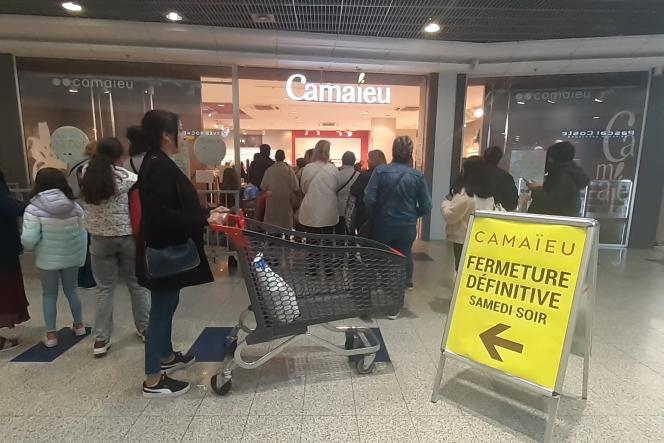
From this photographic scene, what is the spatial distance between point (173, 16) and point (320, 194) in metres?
2.97

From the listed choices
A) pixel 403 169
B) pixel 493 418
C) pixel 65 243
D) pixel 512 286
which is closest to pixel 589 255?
pixel 512 286

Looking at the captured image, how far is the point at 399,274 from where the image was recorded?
2441 millimetres

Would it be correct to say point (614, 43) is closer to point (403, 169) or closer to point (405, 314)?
point (403, 169)

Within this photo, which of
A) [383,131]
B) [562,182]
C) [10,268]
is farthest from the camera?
[383,131]

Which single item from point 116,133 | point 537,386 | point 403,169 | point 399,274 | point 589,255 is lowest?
point 537,386

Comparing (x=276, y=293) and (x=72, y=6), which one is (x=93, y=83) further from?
(x=276, y=293)

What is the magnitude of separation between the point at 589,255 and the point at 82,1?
5.41 meters

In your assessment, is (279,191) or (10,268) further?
(279,191)

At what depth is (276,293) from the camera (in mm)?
2111

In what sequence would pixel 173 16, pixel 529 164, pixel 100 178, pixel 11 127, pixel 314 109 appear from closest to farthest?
pixel 100 178, pixel 173 16, pixel 11 127, pixel 529 164, pixel 314 109

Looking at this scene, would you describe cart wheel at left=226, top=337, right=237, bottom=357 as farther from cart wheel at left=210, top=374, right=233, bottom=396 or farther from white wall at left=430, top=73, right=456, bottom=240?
white wall at left=430, top=73, right=456, bottom=240

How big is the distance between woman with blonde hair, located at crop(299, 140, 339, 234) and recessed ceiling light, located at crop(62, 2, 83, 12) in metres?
3.29

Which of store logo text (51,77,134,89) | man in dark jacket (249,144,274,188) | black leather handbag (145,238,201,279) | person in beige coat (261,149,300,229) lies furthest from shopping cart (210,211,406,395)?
store logo text (51,77,134,89)

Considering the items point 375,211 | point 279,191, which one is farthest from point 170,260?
point 279,191
